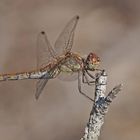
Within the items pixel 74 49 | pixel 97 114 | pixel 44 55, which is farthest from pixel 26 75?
pixel 74 49

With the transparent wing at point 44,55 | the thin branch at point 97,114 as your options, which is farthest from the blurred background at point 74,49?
the thin branch at point 97,114

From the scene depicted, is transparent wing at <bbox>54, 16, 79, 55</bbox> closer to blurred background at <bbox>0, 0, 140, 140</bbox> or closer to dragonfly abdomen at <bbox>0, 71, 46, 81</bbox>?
dragonfly abdomen at <bbox>0, 71, 46, 81</bbox>

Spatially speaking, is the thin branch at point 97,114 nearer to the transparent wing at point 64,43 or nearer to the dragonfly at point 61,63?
the dragonfly at point 61,63

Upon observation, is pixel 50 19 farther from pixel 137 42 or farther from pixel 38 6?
pixel 137 42

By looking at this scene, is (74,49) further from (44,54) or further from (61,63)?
(61,63)

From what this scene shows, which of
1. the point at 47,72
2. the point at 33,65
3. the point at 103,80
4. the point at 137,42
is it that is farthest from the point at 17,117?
the point at 103,80

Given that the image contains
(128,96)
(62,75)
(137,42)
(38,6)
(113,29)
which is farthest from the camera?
(38,6)

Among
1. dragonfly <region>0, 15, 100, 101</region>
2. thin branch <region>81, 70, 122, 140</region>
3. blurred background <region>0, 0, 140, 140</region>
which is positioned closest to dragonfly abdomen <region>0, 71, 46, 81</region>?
dragonfly <region>0, 15, 100, 101</region>

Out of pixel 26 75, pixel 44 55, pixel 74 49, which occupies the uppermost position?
pixel 74 49

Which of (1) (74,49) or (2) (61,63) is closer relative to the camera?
(2) (61,63)
